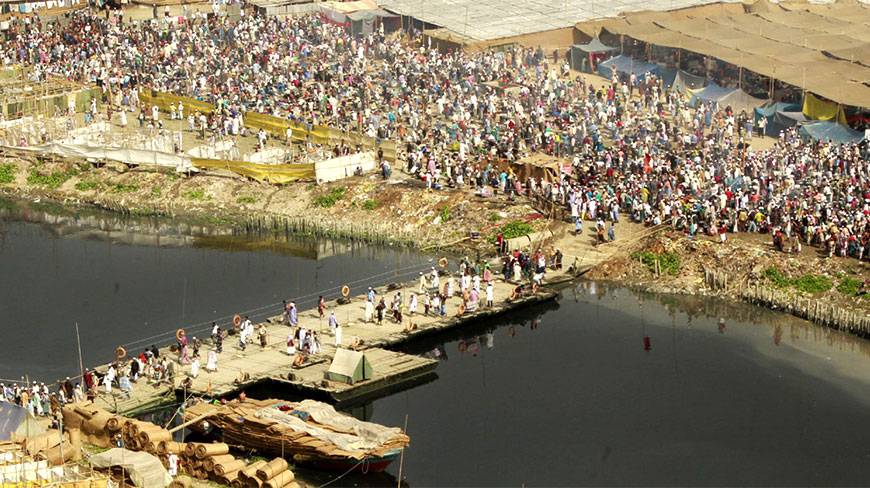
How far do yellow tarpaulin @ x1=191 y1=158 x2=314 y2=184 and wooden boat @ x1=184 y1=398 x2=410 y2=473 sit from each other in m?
34.9

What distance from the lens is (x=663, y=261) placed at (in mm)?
88625

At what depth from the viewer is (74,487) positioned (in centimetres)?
6234

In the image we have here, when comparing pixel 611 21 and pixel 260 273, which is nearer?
pixel 260 273

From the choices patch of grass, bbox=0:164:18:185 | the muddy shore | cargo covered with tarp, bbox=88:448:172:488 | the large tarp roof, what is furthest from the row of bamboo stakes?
the large tarp roof

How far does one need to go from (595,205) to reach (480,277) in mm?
9622

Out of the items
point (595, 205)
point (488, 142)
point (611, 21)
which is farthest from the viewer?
point (611, 21)

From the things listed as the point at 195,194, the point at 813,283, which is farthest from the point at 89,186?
the point at 813,283

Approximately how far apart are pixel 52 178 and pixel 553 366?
4437cm

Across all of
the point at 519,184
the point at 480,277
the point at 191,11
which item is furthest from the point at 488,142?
the point at 191,11

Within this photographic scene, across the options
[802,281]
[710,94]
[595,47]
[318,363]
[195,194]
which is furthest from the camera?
[595,47]

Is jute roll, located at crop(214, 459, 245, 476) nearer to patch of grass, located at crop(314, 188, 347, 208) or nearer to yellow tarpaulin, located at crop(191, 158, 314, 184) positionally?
patch of grass, located at crop(314, 188, 347, 208)

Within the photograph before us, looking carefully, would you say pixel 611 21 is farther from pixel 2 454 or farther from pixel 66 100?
pixel 2 454

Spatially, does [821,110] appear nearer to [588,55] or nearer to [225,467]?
[588,55]

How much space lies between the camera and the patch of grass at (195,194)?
10469 cm
